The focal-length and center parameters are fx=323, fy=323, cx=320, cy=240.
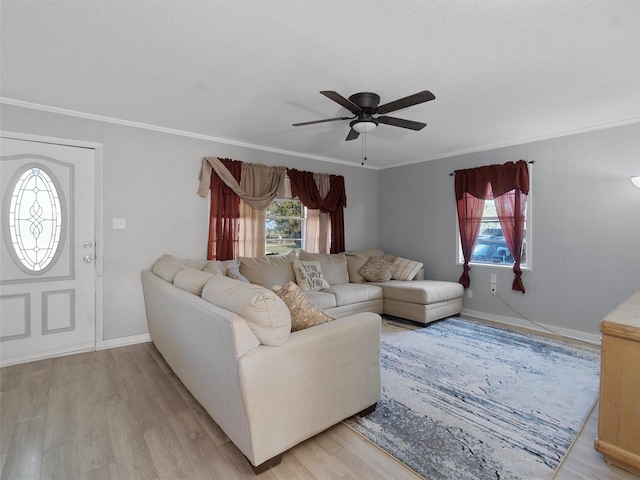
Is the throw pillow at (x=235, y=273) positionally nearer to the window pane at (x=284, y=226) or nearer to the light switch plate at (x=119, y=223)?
the window pane at (x=284, y=226)

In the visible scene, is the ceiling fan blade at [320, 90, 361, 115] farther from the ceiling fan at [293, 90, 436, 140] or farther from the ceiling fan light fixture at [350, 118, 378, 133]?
the ceiling fan light fixture at [350, 118, 378, 133]

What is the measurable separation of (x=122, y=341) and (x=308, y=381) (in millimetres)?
2805

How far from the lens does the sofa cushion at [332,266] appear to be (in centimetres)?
476

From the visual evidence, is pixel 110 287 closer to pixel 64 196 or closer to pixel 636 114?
pixel 64 196

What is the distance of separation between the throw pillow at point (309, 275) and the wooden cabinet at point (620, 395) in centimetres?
305

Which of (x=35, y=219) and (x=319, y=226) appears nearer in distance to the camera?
(x=35, y=219)

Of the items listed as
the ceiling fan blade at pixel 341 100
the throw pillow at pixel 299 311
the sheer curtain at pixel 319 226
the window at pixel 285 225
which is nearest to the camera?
the throw pillow at pixel 299 311

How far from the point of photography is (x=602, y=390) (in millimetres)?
1799

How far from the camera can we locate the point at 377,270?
496 cm

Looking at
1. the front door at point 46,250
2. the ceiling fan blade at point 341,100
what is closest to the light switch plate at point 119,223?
the front door at point 46,250

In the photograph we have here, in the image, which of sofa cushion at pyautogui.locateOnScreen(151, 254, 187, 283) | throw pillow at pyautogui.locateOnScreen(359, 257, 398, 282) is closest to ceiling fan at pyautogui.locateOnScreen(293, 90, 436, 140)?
sofa cushion at pyautogui.locateOnScreen(151, 254, 187, 283)

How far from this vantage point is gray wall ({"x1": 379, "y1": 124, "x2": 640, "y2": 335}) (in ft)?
11.6

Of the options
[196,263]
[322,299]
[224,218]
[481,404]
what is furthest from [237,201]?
[481,404]

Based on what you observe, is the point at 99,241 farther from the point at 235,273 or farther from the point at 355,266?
the point at 355,266
